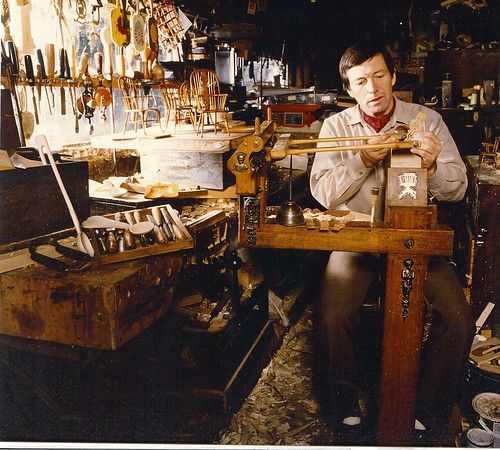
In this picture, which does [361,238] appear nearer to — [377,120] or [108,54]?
[377,120]

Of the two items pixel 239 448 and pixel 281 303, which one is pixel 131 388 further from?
pixel 281 303

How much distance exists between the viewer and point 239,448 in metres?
2.54

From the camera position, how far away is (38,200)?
277 centimetres

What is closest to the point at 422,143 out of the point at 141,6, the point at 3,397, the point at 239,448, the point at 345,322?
the point at 345,322

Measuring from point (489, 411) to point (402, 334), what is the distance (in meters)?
1.15

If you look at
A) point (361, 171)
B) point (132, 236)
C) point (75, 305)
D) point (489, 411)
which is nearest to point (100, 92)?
point (132, 236)

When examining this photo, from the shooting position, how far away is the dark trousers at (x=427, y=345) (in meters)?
→ 2.72

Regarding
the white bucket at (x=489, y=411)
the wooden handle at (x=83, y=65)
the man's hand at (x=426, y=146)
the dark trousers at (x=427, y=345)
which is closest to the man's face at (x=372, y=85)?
the man's hand at (x=426, y=146)

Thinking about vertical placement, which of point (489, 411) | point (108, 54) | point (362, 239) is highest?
point (108, 54)

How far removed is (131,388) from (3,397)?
2.31 feet

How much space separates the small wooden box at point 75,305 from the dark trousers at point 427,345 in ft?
3.78

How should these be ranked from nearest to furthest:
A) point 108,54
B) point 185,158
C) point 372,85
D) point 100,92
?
point 372,85, point 185,158, point 100,92, point 108,54

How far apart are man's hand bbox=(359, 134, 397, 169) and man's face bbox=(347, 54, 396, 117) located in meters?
0.78

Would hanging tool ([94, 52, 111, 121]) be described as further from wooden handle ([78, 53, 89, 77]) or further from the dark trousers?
the dark trousers
